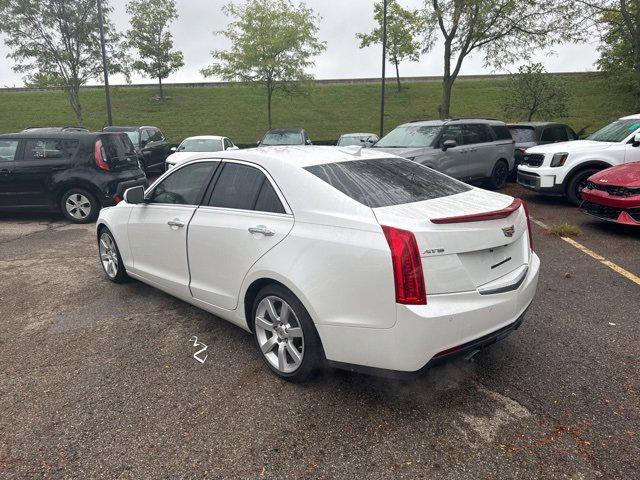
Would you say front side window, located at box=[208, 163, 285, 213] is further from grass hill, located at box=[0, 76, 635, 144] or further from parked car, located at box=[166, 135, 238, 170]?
grass hill, located at box=[0, 76, 635, 144]

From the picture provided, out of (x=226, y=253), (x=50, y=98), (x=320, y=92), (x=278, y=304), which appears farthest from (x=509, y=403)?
(x=50, y=98)

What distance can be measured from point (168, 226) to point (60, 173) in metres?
5.77

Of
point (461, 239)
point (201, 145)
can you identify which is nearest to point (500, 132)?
point (201, 145)

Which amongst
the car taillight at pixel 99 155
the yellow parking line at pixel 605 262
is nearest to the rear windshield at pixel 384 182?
the yellow parking line at pixel 605 262

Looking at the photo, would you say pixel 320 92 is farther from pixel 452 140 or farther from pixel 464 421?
pixel 464 421

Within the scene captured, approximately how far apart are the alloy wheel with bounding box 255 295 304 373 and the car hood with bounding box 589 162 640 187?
5763 mm

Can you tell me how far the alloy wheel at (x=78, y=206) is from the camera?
827 centimetres

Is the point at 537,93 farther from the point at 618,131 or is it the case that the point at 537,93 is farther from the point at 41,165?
the point at 41,165

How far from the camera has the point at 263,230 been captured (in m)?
2.87

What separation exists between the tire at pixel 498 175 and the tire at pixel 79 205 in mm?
8863

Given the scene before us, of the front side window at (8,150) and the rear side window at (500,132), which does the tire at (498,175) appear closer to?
the rear side window at (500,132)

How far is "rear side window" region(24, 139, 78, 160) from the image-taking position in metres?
8.18

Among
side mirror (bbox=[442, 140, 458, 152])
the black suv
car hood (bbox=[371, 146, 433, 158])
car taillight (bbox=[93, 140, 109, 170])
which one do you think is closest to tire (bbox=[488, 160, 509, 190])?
side mirror (bbox=[442, 140, 458, 152])

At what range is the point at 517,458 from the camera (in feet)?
7.25
